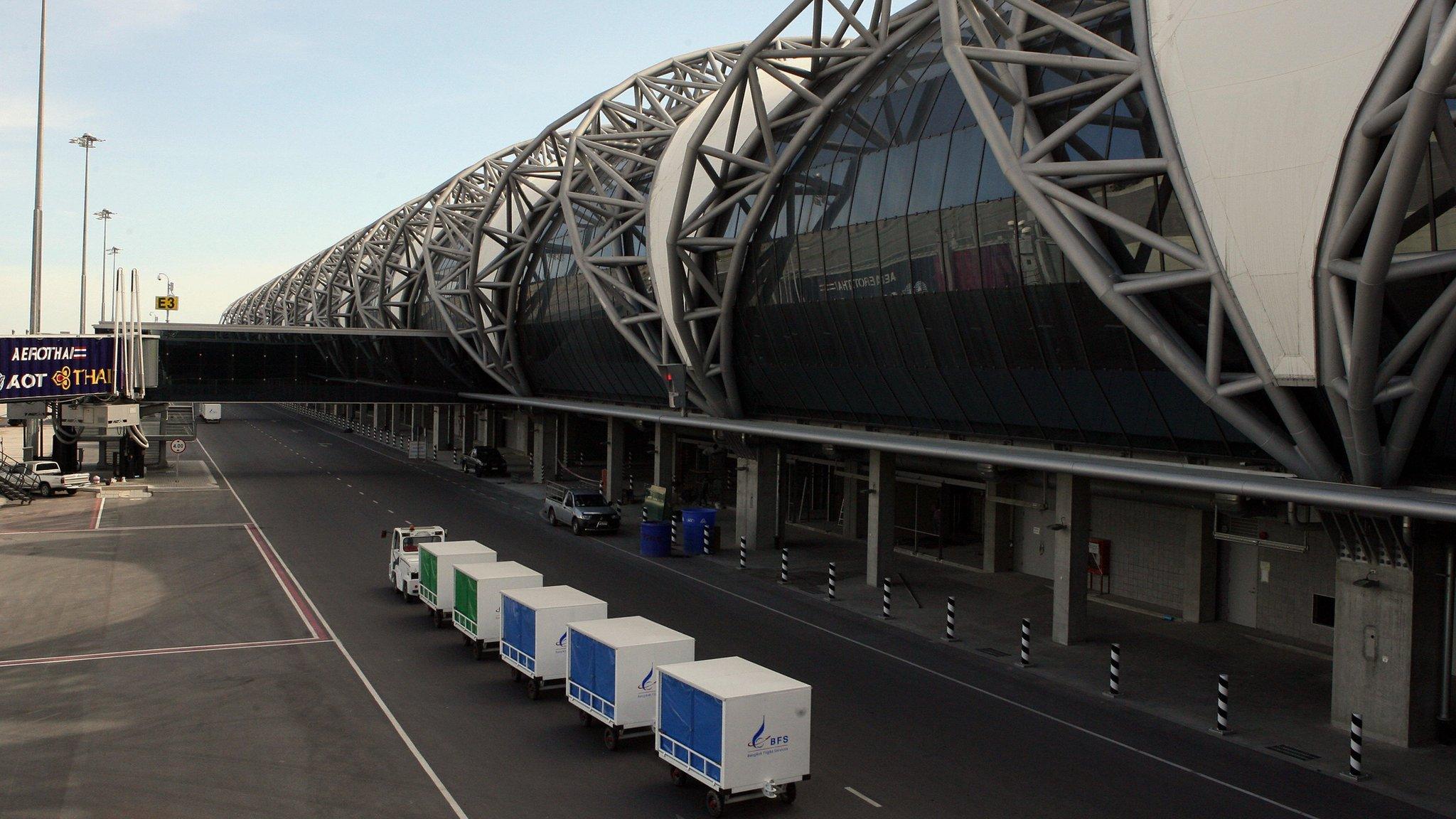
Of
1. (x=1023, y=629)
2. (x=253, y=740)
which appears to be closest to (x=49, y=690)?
(x=253, y=740)

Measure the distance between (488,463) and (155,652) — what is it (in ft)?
128

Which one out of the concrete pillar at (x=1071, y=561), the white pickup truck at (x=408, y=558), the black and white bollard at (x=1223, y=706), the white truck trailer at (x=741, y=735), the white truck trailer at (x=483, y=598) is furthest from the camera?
the white pickup truck at (x=408, y=558)

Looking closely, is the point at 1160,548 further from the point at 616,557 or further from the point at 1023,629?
the point at 616,557

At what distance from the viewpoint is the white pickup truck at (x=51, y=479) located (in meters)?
50.1

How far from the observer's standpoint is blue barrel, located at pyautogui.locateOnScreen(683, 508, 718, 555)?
1471 inches

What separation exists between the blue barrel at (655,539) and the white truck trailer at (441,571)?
10154 millimetres

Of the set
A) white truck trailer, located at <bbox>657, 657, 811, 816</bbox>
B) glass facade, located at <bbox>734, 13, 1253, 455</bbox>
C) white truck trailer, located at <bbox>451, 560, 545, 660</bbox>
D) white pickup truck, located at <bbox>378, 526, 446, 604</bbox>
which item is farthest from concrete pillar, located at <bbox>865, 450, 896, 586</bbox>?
white truck trailer, located at <bbox>657, 657, 811, 816</bbox>

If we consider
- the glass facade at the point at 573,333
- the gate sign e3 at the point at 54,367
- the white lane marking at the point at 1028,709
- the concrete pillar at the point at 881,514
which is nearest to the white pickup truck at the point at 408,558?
the white lane marking at the point at 1028,709

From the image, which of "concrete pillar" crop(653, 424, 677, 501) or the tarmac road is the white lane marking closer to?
the tarmac road

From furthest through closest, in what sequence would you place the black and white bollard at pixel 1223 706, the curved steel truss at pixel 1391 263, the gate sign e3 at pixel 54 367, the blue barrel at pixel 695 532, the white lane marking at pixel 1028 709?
the gate sign e3 at pixel 54 367 < the blue barrel at pixel 695 532 < the black and white bollard at pixel 1223 706 < the white lane marking at pixel 1028 709 < the curved steel truss at pixel 1391 263

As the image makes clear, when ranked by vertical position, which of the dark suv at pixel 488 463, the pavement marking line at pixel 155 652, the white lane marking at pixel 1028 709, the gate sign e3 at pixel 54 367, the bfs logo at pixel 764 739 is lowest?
the pavement marking line at pixel 155 652

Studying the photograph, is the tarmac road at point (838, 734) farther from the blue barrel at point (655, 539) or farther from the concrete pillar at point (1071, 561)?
the blue barrel at point (655, 539)

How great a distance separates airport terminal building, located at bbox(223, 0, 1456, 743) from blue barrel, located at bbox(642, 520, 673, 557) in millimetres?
3015

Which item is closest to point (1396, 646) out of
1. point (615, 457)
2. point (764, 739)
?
point (764, 739)
